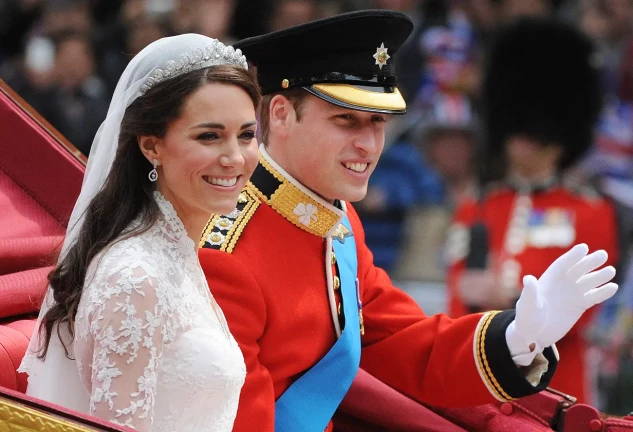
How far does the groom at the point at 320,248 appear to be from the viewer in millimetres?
3131

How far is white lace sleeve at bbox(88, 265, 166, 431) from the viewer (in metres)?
2.53

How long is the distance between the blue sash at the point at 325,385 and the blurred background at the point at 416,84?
3743 mm

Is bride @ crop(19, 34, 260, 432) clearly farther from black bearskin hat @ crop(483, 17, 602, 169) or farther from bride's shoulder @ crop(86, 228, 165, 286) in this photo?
black bearskin hat @ crop(483, 17, 602, 169)

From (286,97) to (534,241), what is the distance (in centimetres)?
234

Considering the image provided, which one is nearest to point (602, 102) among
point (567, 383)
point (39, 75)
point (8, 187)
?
point (567, 383)

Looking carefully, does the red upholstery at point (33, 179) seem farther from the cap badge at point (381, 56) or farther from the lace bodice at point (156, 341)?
the cap badge at point (381, 56)

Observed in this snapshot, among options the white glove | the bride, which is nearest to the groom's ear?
→ the bride

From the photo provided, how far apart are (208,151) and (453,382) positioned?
1085mm

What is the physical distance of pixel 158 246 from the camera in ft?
8.80

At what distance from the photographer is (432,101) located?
25.5ft

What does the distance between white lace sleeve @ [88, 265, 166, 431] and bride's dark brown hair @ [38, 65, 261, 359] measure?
137 millimetres

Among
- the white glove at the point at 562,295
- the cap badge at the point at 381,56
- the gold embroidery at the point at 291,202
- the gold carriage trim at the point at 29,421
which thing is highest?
the cap badge at the point at 381,56


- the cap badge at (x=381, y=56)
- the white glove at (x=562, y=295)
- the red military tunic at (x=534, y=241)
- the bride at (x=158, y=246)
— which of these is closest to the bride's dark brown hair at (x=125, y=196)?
the bride at (x=158, y=246)

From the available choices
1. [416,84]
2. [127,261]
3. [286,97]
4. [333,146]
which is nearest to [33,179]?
[286,97]
